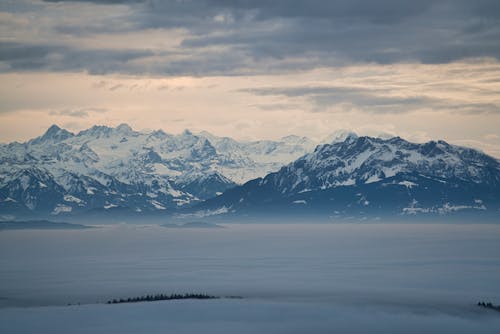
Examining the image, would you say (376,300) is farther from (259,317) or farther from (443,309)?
(259,317)

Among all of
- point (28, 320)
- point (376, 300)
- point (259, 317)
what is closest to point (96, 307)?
point (28, 320)

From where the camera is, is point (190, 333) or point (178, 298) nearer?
point (190, 333)

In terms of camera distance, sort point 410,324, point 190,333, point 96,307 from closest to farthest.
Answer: point 190,333 → point 410,324 → point 96,307

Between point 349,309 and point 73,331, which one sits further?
point 349,309

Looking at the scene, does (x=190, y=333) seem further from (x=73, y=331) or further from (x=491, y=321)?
(x=491, y=321)

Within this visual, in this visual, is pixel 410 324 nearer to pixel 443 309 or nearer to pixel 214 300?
pixel 443 309

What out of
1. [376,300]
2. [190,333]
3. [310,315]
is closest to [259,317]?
[310,315]

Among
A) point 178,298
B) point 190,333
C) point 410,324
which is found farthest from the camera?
point 178,298

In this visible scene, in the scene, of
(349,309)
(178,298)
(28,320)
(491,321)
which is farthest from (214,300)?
(491,321)

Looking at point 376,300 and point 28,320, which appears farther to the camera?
point 376,300
